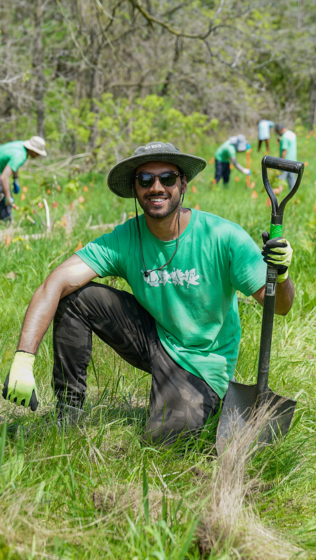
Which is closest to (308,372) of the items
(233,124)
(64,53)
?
(64,53)

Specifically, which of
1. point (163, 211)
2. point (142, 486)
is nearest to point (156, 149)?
point (163, 211)

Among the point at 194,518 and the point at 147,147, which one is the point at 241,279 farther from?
the point at 194,518

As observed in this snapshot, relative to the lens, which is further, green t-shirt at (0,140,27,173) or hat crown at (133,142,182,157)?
green t-shirt at (0,140,27,173)

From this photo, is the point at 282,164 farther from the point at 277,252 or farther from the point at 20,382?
the point at 20,382

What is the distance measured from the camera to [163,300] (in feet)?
8.32

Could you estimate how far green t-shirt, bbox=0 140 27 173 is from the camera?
6.93 metres

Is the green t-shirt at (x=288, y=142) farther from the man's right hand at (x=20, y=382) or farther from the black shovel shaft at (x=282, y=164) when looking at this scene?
the man's right hand at (x=20, y=382)

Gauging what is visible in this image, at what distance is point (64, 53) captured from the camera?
1362cm

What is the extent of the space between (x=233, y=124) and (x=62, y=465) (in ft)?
54.1

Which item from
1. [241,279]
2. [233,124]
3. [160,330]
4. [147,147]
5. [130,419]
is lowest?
[130,419]

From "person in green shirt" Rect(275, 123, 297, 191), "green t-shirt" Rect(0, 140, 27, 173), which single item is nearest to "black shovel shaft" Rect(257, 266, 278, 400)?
"green t-shirt" Rect(0, 140, 27, 173)

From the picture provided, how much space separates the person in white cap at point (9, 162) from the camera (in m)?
6.66

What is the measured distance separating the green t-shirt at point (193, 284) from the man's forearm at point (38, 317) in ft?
0.92

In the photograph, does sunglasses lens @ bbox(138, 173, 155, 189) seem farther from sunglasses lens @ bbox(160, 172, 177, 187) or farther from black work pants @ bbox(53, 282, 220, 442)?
black work pants @ bbox(53, 282, 220, 442)
